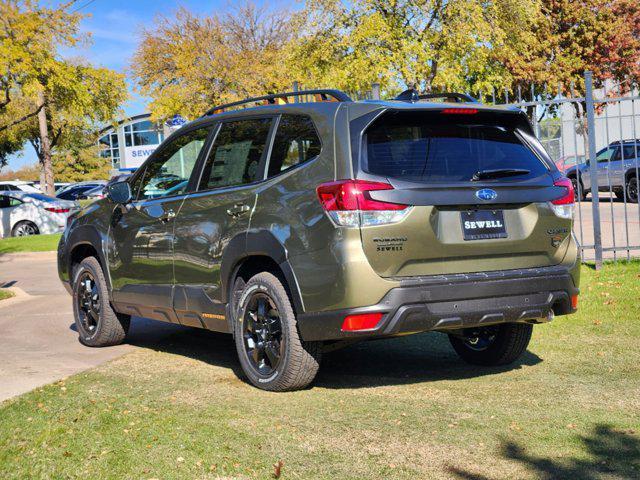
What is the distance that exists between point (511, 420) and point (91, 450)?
7.53ft

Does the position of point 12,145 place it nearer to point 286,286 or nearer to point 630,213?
point 630,213

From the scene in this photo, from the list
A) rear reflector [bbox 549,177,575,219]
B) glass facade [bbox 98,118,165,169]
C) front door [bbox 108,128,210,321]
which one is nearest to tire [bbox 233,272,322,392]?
front door [bbox 108,128,210,321]

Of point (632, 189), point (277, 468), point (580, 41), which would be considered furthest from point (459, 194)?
point (580, 41)

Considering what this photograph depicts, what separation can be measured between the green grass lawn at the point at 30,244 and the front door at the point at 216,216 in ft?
42.7

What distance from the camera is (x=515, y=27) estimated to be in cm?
2602

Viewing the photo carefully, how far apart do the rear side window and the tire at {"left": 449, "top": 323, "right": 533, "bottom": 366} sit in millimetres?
1991

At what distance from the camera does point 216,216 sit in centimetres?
616

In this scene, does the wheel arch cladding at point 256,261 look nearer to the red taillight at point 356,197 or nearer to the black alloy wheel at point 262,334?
the black alloy wheel at point 262,334

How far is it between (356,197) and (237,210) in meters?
1.15

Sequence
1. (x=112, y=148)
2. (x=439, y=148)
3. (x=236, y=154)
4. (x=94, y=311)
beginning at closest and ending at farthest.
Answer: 1. (x=439, y=148)
2. (x=236, y=154)
3. (x=94, y=311)
4. (x=112, y=148)

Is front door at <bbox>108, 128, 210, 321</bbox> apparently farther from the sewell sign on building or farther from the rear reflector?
the sewell sign on building

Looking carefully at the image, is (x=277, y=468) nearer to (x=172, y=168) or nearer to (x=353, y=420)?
(x=353, y=420)

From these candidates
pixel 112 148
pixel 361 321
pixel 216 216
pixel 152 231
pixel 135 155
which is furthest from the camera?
pixel 112 148

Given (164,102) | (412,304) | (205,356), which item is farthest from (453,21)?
(412,304)
